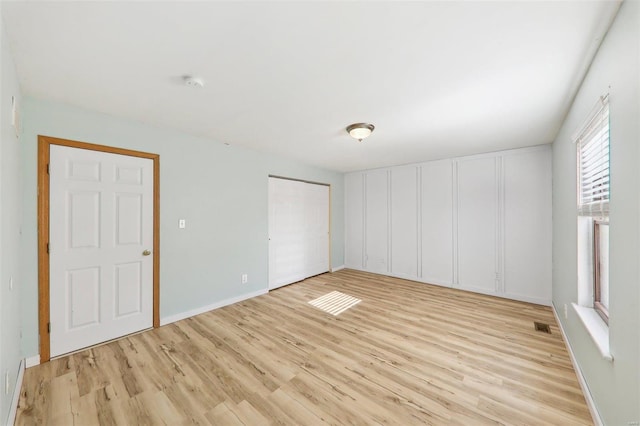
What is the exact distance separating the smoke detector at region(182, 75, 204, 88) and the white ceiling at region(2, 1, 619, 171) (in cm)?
7

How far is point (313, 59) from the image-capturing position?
167 cm

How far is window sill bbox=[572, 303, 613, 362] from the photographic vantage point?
4.79 ft

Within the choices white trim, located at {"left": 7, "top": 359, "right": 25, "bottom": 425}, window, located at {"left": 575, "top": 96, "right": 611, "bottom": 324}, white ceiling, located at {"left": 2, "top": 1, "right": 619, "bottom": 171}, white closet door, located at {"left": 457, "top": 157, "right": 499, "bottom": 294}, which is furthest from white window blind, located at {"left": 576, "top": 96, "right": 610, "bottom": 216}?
white trim, located at {"left": 7, "top": 359, "right": 25, "bottom": 425}

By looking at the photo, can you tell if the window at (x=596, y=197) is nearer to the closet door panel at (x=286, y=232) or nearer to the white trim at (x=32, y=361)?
the closet door panel at (x=286, y=232)

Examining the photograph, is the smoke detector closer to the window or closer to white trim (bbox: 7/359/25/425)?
white trim (bbox: 7/359/25/425)

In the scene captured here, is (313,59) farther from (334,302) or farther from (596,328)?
(334,302)

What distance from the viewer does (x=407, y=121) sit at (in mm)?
2760

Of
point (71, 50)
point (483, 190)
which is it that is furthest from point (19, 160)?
point (483, 190)

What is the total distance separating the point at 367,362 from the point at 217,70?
276 cm

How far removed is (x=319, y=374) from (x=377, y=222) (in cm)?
388

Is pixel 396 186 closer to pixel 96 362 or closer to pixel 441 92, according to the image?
pixel 441 92

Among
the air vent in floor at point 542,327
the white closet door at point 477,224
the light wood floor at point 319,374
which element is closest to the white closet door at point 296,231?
the light wood floor at point 319,374

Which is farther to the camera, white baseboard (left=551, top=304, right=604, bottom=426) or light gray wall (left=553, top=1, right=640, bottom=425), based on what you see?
white baseboard (left=551, top=304, right=604, bottom=426)

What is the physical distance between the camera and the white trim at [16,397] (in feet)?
5.22
